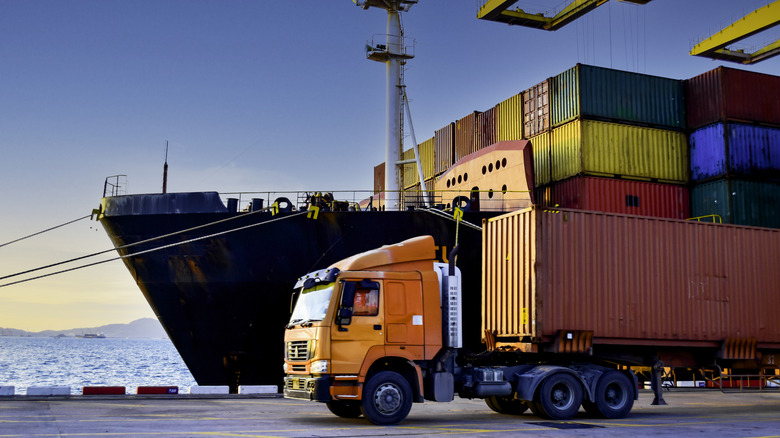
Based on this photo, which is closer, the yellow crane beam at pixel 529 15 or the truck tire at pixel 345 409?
the truck tire at pixel 345 409

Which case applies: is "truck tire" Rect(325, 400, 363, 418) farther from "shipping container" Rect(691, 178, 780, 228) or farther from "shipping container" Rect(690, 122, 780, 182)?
"shipping container" Rect(690, 122, 780, 182)

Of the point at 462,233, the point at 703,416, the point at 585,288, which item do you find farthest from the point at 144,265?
the point at 703,416

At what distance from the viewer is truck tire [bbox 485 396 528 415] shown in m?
14.7

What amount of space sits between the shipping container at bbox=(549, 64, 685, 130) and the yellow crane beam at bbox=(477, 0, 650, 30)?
5161mm

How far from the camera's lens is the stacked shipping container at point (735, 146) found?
77.2ft

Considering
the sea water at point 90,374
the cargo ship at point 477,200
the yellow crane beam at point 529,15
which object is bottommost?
the sea water at point 90,374

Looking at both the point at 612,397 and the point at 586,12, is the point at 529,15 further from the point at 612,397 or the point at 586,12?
the point at 612,397

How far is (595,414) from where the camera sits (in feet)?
45.1

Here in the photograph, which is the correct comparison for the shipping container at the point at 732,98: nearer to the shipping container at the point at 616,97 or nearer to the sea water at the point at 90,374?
the shipping container at the point at 616,97

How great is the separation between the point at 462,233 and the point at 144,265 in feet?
31.5

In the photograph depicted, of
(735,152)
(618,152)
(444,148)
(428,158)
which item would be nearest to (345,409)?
(618,152)

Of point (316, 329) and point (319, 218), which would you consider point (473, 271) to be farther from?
point (316, 329)

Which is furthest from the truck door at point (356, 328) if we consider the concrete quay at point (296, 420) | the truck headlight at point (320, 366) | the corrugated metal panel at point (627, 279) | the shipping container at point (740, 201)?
the shipping container at point (740, 201)

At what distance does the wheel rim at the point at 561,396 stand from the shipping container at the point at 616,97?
481 inches
